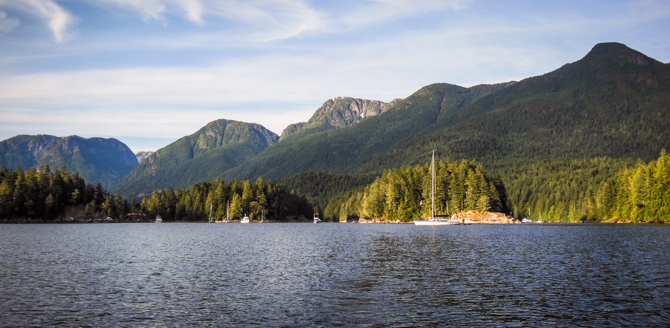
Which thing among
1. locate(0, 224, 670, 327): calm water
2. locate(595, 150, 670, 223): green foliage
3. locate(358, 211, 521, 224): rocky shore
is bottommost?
locate(0, 224, 670, 327): calm water

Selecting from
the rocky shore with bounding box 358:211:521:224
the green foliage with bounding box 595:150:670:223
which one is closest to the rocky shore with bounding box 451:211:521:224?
the rocky shore with bounding box 358:211:521:224

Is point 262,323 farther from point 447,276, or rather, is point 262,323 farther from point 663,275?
point 663,275

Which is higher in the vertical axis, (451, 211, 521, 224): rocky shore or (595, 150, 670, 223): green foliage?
(595, 150, 670, 223): green foliage

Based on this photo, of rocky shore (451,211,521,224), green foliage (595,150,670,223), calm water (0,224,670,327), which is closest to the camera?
calm water (0,224,670,327)

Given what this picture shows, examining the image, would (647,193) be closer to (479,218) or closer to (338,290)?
(479,218)

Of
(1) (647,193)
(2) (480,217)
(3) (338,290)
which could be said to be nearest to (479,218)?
(2) (480,217)

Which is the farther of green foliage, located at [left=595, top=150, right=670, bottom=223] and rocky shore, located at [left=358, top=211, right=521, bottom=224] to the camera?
rocky shore, located at [left=358, top=211, right=521, bottom=224]

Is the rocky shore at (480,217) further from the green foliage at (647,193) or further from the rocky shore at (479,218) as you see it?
the green foliage at (647,193)

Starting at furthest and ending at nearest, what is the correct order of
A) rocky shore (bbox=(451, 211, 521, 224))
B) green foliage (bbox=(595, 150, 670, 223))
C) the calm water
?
rocky shore (bbox=(451, 211, 521, 224)) < green foliage (bbox=(595, 150, 670, 223)) < the calm water

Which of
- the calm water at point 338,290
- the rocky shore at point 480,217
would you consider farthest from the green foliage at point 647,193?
the calm water at point 338,290

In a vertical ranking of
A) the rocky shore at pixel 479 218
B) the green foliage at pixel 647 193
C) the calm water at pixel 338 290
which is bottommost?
the calm water at pixel 338 290

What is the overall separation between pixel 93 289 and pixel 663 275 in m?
50.7

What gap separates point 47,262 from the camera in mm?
55844

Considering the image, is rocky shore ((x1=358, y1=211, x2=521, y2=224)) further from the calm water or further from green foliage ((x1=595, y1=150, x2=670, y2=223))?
the calm water
